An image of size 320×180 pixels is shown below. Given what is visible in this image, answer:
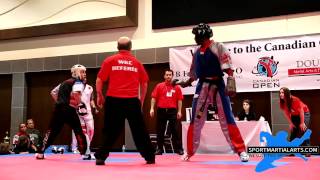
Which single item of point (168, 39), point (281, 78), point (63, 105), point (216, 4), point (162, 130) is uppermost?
point (216, 4)

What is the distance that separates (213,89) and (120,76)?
1142 millimetres

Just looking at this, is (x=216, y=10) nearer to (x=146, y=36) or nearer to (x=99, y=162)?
(x=146, y=36)

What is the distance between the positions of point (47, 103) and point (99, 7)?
3090 mm

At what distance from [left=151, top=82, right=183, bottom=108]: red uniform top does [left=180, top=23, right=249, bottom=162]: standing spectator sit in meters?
3.13

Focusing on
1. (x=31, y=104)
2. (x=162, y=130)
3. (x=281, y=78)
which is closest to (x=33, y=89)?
(x=31, y=104)

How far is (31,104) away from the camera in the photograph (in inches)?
438

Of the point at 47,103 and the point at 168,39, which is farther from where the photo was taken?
the point at 47,103

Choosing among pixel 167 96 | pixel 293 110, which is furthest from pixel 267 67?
pixel 167 96

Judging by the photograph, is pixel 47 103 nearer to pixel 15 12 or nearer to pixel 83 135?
pixel 15 12

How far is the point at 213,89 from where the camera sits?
4.71 m

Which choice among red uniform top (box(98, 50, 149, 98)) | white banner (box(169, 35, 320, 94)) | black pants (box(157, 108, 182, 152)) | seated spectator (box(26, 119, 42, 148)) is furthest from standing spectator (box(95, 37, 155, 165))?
seated spectator (box(26, 119, 42, 148))

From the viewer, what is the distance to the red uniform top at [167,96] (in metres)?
7.98

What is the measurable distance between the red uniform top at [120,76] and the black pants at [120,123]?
0.27ft

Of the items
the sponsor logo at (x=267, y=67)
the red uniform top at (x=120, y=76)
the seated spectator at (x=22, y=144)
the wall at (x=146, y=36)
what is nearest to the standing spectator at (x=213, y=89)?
the red uniform top at (x=120, y=76)
